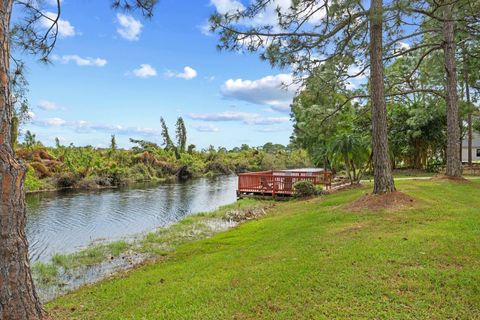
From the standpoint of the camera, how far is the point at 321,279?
14.0 feet

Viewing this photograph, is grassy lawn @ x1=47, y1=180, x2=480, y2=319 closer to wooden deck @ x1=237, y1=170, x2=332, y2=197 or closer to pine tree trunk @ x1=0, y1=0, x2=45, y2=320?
pine tree trunk @ x1=0, y1=0, x2=45, y2=320

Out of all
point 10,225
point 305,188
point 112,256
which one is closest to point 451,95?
point 305,188

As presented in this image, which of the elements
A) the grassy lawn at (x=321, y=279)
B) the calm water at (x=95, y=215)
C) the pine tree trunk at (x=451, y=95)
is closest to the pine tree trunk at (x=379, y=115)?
the grassy lawn at (x=321, y=279)

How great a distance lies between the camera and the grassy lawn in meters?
3.59

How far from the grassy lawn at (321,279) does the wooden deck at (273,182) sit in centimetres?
951

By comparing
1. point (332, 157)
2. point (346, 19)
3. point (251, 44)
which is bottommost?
point (332, 157)

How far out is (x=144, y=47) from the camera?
42.7 ft

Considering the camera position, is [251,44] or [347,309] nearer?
[347,309]

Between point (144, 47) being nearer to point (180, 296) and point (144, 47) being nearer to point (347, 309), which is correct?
point (180, 296)

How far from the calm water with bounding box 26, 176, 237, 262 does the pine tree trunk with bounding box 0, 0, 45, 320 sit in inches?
262

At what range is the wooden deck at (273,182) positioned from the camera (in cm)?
1686

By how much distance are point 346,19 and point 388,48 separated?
3.61m

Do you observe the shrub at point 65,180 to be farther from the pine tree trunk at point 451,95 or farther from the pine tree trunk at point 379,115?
the pine tree trunk at point 451,95

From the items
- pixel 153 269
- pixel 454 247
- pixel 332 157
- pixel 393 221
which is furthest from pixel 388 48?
pixel 153 269
